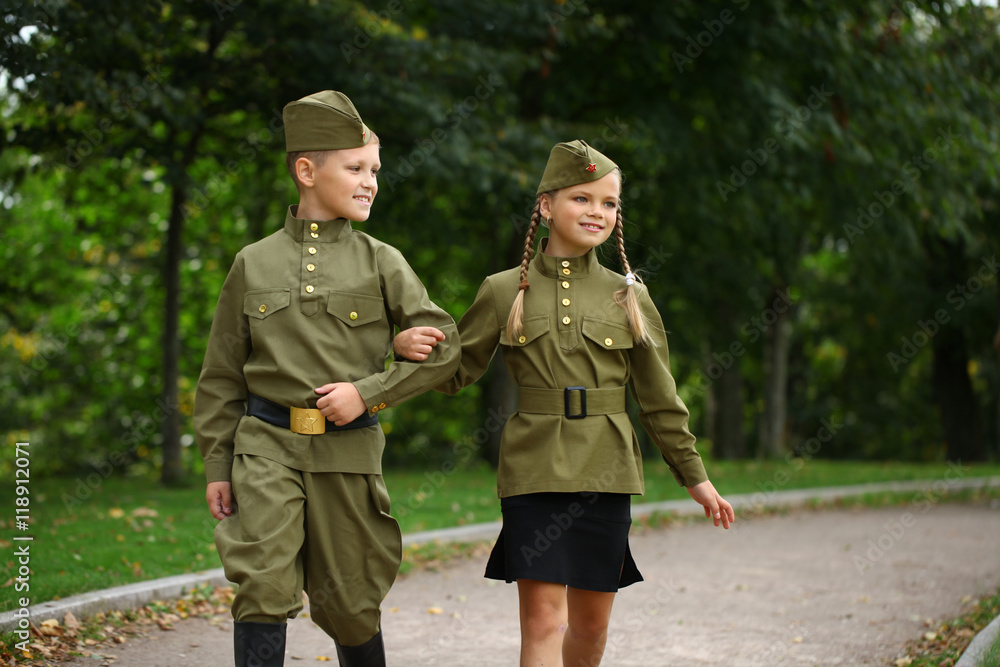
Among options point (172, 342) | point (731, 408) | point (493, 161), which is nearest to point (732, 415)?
point (731, 408)

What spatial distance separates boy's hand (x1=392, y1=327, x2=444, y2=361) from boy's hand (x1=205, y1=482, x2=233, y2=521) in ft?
2.29

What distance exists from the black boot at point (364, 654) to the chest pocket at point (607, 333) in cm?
118

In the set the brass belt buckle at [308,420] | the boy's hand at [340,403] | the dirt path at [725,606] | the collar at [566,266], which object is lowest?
the dirt path at [725,606]

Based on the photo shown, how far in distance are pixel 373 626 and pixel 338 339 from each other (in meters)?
0.91

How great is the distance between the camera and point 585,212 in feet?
11.2

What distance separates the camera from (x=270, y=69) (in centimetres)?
1027

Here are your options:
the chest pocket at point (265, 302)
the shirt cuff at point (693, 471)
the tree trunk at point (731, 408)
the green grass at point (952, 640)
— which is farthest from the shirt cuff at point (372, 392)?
the tree trunk at point (731, 408)

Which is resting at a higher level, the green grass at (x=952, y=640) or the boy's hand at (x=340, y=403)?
the boy's hand at (x=340, y=403)

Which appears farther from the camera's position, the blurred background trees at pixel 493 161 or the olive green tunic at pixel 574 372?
the blurred background trees at pixel 493 161

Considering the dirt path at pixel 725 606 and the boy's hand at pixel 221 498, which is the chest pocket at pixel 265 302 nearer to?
the boy's hand at pixel 221 498

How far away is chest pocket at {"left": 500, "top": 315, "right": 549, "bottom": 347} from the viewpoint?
3375mm

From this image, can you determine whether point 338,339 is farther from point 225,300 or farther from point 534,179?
point 534,179

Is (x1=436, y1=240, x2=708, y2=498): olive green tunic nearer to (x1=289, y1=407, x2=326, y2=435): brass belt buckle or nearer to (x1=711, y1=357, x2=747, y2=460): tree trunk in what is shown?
(x1=289, y1=407, x2=326, y2=435): brass belt buckle

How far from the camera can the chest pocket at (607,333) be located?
11.1 feet
